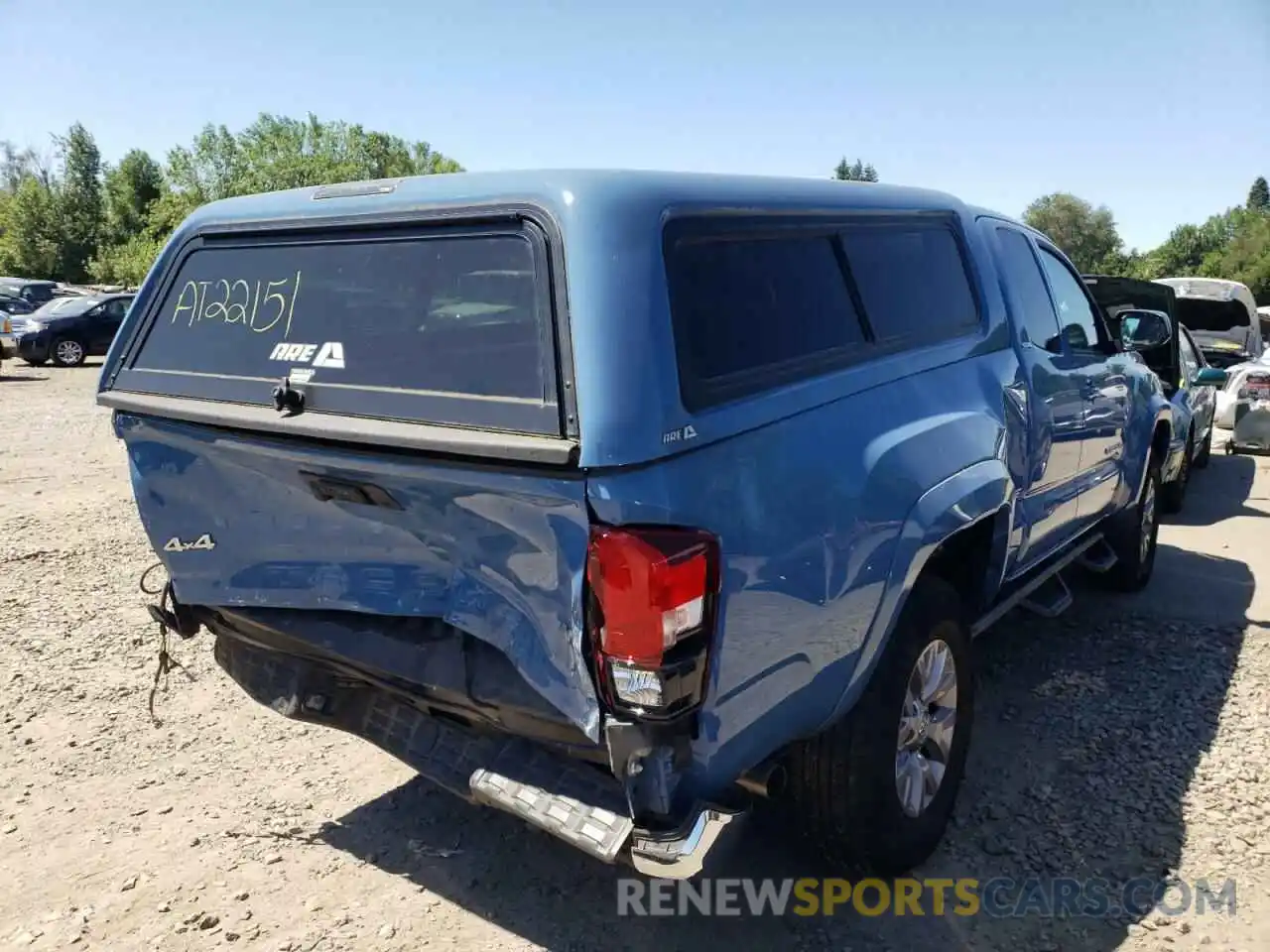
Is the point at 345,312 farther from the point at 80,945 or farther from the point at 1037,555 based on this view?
the point at 1037,555

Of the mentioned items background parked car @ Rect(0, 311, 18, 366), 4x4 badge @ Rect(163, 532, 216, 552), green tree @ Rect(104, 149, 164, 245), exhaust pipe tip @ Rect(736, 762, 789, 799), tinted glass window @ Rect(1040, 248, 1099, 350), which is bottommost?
background parked car @ Rect(0, 311, 18, 366)

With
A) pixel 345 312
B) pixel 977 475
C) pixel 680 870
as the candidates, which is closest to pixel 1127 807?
pixel 977 475

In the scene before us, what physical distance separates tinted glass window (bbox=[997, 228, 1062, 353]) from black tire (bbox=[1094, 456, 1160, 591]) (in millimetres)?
1674

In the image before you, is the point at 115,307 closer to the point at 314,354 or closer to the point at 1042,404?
the point at 314,354

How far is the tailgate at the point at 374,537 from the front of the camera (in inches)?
85.2

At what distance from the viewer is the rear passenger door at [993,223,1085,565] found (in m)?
3.83

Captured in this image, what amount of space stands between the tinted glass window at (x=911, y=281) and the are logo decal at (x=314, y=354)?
155cm

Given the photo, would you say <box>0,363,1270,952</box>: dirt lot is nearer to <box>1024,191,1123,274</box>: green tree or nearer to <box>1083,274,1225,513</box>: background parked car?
<box>1083,274,1225,513</box>: background parked car

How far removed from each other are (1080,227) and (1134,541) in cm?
8117

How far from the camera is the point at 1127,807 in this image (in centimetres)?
343

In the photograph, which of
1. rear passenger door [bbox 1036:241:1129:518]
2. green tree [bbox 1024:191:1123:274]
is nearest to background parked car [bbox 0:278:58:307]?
rear passenger door [bbox 1036:241:1129:518]

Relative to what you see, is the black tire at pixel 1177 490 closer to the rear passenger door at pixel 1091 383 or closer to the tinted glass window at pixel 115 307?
the rear passenger door at pixel 1091 383

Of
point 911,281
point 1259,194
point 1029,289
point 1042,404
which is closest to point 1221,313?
point 1029,289

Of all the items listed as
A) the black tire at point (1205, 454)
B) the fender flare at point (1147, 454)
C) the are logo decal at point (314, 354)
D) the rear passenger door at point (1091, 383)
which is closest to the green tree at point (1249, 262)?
the black tire at point (1205, 454)
